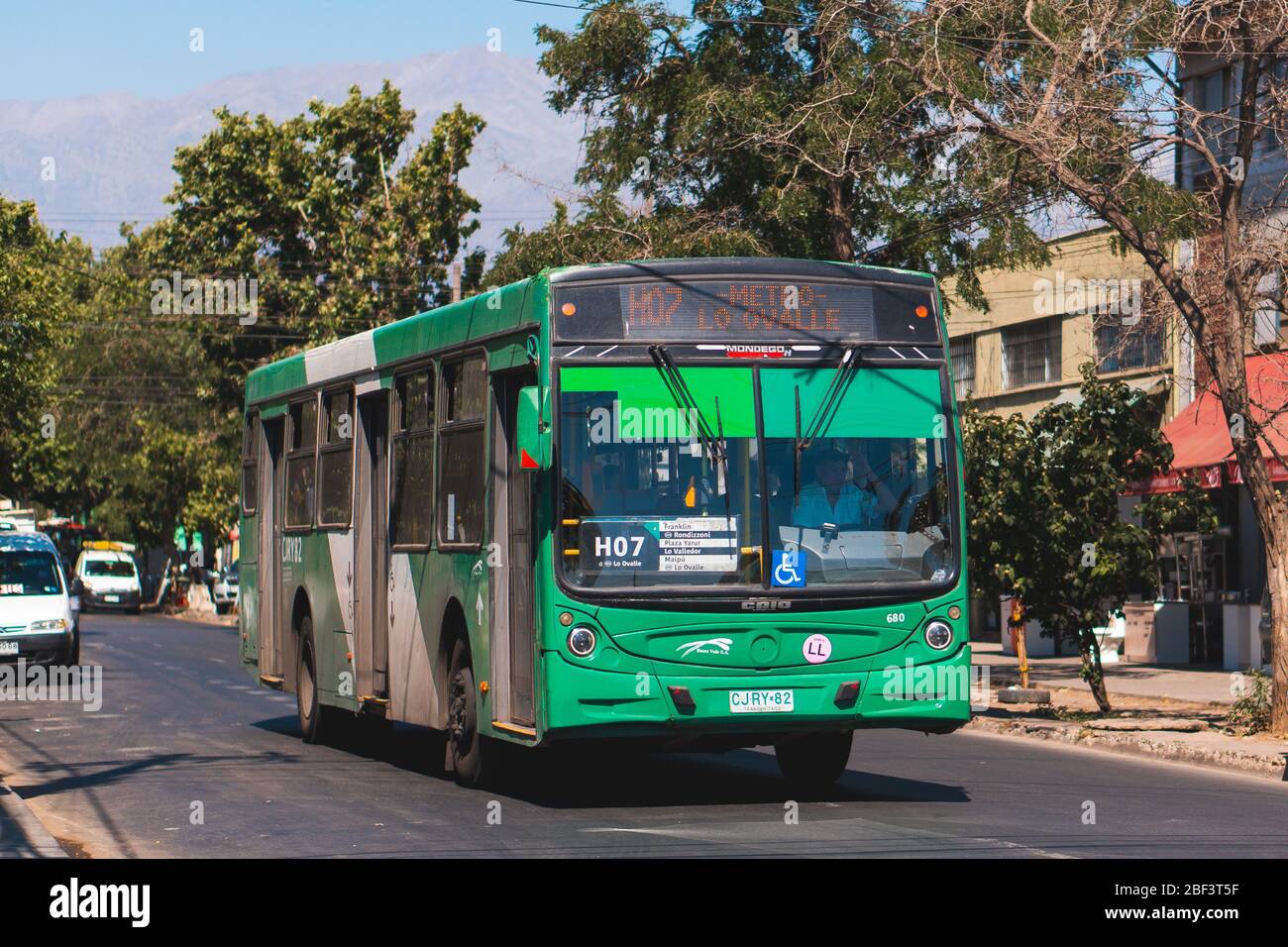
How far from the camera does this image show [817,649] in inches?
500

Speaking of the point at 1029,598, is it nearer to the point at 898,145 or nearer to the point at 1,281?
the point at 898,145

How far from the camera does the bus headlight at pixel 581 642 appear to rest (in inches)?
488

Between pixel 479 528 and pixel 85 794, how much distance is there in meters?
3.42

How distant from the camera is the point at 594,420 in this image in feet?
41.1

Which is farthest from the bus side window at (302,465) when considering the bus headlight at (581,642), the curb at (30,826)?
the bus headlight at (581,642)

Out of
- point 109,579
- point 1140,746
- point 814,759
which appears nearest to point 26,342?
point 1140,746

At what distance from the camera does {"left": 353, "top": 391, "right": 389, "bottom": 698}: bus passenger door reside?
53.7ft

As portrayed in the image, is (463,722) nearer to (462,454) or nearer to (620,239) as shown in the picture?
(462,454)

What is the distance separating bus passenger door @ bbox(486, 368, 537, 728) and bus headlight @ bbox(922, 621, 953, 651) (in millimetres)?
2491

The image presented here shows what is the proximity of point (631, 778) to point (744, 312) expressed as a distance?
4157mm

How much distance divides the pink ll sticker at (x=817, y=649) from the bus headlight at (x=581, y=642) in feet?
4.38

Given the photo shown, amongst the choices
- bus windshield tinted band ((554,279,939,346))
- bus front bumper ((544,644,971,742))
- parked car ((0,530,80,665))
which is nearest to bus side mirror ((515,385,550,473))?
bus windshield tinted band ((554,279,939,346))

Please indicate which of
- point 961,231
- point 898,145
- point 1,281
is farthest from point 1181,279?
point 1,281

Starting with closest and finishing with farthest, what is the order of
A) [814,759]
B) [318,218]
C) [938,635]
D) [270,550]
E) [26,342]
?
[938,635], [814,759], [270,550], [26,342], [318,218]
